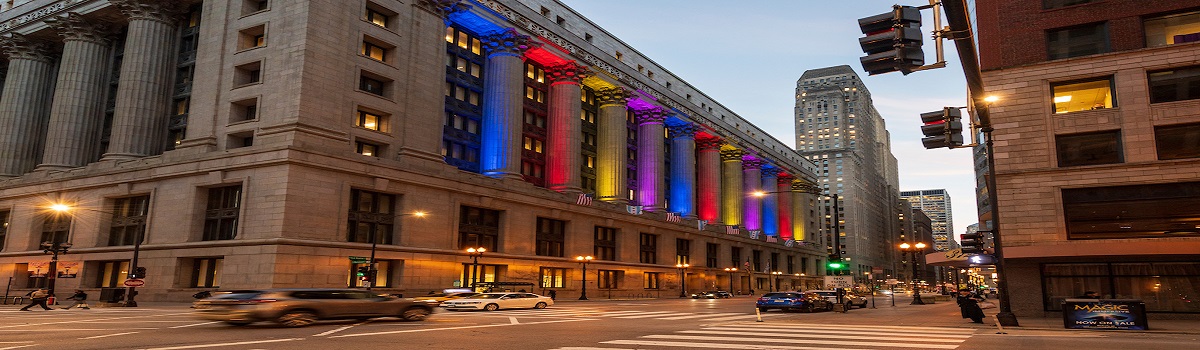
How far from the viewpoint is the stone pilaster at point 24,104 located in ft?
206

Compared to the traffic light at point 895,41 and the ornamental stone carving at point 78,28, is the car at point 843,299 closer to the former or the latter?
the traffic light at point 895,41

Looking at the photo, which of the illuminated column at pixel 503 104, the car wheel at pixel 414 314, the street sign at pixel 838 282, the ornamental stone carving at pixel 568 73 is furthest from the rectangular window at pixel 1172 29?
the ornamental stone carving at pixel 568 73

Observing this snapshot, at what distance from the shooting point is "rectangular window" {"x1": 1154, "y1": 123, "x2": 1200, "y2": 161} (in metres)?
30.7

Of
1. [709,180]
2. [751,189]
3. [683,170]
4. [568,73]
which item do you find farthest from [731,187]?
[568,73]

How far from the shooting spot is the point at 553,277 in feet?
214

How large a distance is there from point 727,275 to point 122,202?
238ft

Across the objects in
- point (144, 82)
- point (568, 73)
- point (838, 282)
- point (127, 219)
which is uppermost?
point (568, 73)

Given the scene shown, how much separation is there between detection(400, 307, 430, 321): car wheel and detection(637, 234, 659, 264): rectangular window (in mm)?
54668

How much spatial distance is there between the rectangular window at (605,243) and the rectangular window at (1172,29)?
49423 mm

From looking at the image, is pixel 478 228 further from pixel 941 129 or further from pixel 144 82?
pixel 941 129

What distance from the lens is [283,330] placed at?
19.5 metres

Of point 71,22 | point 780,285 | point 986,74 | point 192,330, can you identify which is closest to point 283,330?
point 192,330

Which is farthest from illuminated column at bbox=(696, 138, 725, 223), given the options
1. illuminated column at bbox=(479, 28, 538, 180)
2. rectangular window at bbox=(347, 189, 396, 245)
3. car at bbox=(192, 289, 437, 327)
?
car at bbox=(192, 289, 437, 327)

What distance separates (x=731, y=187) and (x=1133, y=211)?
77.7 m
